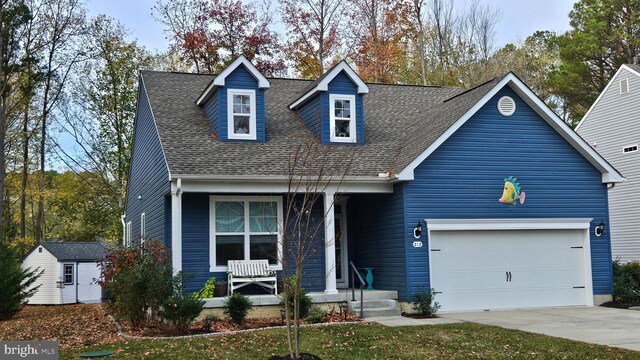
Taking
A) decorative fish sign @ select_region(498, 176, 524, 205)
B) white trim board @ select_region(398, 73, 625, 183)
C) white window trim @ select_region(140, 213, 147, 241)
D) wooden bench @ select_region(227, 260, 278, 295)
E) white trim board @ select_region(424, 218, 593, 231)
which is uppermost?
white trim board @ select_region(398, 73, 625, 183)

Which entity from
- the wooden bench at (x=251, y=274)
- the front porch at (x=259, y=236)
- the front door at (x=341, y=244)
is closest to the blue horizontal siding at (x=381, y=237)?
the front porch at (x=259, y=236)

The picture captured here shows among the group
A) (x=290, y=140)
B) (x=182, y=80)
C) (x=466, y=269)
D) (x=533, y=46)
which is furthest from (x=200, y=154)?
(x=533, y=46)

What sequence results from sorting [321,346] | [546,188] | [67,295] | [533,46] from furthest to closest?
[533,46] < [67,295] < [546,188] < [321,346]

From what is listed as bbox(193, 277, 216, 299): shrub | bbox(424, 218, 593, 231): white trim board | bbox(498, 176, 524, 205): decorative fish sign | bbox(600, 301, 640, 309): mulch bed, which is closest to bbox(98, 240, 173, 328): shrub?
bbox(193, 277, 216, 299): shrub

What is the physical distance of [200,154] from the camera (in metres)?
16.4

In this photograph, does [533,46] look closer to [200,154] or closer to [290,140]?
[290,140]

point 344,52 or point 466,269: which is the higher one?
point 344,52

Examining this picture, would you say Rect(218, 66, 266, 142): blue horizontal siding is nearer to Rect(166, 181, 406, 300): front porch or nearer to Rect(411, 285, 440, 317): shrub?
Rect(166, 181, 406, 300): front porch

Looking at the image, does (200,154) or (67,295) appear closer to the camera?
(200,154)

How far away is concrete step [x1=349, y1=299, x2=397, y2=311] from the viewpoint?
51.3 feet

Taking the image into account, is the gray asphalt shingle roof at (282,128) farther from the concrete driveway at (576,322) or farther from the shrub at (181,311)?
the concrete driveway at (576,322)

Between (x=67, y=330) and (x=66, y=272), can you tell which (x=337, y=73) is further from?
(x=66, y=272)

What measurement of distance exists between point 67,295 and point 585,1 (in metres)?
29.4

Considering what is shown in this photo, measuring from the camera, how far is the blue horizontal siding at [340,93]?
18203 millimetres
